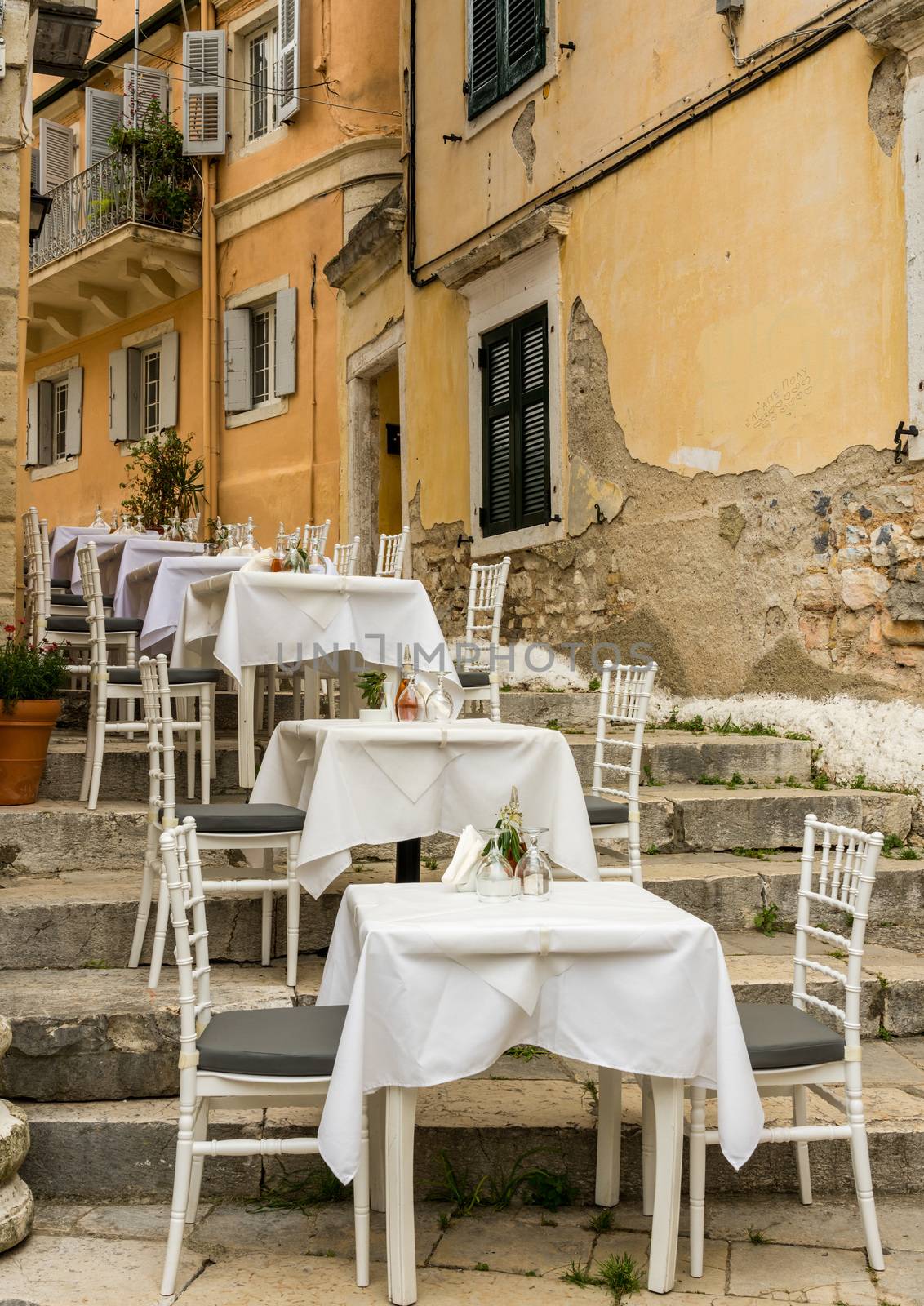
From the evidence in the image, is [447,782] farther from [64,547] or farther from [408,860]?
[64,547]

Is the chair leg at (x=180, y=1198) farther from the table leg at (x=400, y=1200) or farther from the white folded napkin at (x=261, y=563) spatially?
the white folded napkin at (x=261, y=563)

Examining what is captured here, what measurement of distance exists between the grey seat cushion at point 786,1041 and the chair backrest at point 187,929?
130 cm

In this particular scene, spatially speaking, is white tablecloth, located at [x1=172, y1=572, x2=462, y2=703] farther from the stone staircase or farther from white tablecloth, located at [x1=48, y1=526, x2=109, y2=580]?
white tablecloth, located at [x1=48, y1=526, x2=109, y2=580]

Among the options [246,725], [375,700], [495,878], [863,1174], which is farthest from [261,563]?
[863,1174]

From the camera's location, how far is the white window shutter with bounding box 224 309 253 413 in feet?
43.6

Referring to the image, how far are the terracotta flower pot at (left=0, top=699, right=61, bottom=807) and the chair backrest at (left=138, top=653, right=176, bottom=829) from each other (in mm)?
1145

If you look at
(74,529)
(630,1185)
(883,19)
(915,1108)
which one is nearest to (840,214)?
(883,19)

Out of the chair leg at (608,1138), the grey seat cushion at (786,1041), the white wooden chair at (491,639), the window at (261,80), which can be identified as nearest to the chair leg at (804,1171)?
the grey seat cushion at (786,1041)

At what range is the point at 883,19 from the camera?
5934 millimetres

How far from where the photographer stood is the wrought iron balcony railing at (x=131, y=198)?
13.5 meters

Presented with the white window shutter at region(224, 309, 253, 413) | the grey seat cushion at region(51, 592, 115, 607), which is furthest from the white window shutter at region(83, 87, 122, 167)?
the grey seat cushion at region(51, 592, 115, 607)

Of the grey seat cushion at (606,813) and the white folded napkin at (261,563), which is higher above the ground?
the white folded napkin at (261,563)

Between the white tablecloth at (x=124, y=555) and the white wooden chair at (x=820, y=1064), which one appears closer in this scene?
the white wooden chair at (x=820, y=1064)

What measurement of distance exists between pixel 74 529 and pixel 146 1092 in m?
6.69
